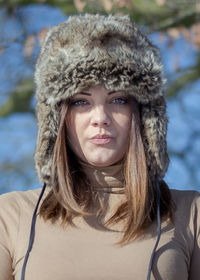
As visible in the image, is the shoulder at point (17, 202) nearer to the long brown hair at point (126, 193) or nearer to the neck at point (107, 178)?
the long brown hair at point (126, 193)

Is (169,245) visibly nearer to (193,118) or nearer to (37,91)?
(37,91)

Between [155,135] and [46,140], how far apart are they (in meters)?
→ 0.38

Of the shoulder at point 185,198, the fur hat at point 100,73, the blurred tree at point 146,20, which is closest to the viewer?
the fur hat at point 100,73

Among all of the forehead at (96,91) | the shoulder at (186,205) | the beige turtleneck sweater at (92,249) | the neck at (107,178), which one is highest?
the forehead at (96,91)

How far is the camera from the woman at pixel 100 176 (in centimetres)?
156

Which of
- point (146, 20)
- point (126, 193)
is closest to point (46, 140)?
point (126, 193)

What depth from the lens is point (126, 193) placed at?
5.49 feet

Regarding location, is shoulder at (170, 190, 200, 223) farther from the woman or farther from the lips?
the lips

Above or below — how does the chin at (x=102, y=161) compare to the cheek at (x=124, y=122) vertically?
below

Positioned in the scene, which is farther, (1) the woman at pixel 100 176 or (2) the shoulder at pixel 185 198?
(2) the shoulder at pixel 185 198

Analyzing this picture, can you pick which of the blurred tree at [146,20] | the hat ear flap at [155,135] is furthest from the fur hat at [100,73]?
the blurred tree at [146,20]

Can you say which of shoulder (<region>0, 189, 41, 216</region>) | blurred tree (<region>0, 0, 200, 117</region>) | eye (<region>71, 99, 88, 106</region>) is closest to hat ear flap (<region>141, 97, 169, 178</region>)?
eye (<region>71, 99, 88, 106</region>)

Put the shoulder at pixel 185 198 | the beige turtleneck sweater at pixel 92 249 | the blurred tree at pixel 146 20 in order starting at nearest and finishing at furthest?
the beige turtleneck sweater at pixel 92 249
the shoulder at pixel 185 198
the blurred tree at pixel 146 20

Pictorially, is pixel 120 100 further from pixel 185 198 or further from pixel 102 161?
pixel 185 198
